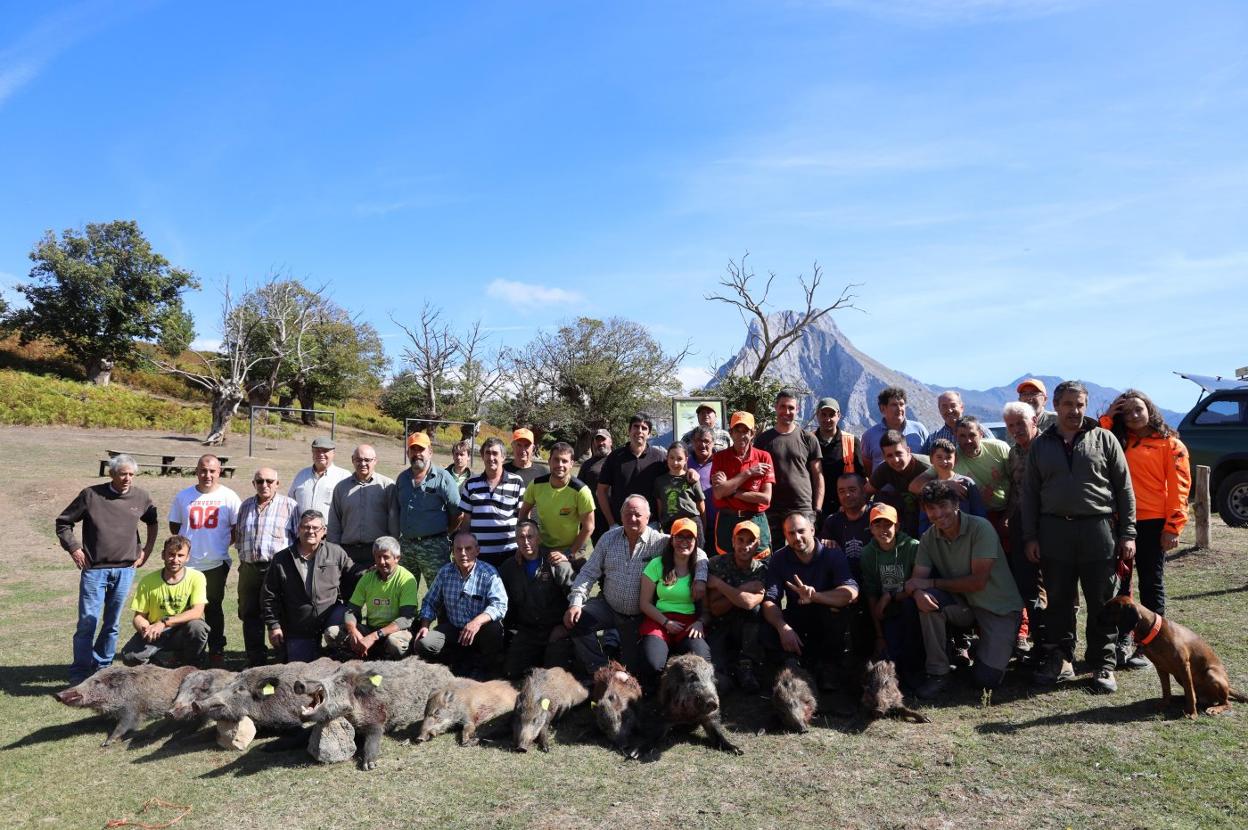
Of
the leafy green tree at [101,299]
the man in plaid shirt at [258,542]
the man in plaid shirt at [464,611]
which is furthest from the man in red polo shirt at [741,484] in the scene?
the leafy green tree at [101,299]

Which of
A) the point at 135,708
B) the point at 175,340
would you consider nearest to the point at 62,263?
the point at 175,340

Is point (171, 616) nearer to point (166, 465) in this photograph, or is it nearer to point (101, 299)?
point (166, 465)

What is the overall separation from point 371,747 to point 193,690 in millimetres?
1491

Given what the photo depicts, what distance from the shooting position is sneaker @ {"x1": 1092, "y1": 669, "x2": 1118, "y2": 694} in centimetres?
532

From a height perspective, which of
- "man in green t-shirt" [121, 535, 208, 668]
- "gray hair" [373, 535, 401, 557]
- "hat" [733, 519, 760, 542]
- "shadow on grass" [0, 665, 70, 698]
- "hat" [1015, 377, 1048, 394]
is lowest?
"shadow on grass" [0, 665, 70, 698]

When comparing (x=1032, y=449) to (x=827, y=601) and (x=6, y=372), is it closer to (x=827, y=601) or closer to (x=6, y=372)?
(x=827, y=601)

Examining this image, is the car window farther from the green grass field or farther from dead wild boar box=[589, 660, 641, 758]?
dead wild boar box=[589, 660, 641, 758]

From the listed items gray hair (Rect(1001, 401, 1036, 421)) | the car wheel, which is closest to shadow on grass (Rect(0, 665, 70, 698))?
gray hair (Rect(1001, 401, 1036, 421))

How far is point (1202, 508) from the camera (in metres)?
9.90

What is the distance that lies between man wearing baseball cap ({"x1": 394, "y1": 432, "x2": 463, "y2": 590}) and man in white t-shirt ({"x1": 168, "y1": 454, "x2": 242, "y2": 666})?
1.45 meters

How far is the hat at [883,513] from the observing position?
5633 millimetres

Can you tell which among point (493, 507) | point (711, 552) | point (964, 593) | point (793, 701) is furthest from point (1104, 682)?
point (493, 507)

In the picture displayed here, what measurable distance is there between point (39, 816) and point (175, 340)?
3802 centimetres

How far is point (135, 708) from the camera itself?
544 centimetres
